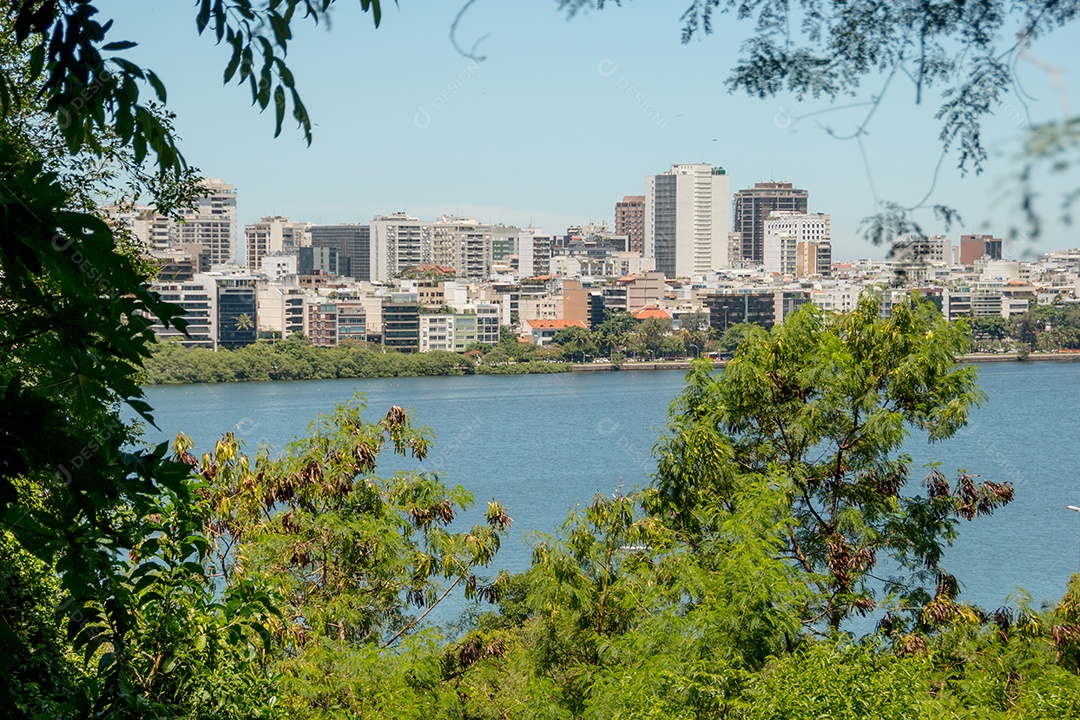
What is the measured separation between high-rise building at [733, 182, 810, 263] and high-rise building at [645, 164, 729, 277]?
5.46 feet

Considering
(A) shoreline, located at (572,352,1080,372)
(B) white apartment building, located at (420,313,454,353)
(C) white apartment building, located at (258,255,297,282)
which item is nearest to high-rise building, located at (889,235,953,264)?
(A) shoreline, located at (572,352,1080,372)

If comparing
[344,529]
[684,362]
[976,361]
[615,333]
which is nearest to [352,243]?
[615,333]

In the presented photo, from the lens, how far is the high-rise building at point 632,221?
90838 mm

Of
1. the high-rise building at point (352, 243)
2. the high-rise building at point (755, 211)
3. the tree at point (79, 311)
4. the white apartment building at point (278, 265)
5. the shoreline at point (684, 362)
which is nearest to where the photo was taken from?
the tree at point (79, 311)

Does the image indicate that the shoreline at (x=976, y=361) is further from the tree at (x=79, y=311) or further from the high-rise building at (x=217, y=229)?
the high-rise building at (x=217, y=229)

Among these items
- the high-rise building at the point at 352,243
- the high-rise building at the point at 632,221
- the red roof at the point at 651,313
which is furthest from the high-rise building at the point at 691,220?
the red roof at the point at 651,313

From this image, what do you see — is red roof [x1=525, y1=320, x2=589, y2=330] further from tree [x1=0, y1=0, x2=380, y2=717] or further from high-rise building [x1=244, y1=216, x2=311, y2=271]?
tree [x1=0, y1=0, x2=380, y2=717]

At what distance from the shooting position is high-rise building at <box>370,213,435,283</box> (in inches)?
3297

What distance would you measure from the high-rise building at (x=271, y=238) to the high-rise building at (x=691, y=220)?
25.7 metres

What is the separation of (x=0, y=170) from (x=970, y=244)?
1171 millimetres

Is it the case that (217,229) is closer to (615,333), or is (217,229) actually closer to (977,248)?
(615,333)

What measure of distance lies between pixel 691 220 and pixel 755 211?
13362 mm

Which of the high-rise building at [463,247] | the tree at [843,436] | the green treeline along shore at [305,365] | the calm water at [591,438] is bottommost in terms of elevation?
the calm water at [591,438]

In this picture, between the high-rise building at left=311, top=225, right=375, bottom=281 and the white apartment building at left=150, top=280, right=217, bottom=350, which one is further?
the high-rise building at left=311, top=225, right=375, bottom=281
